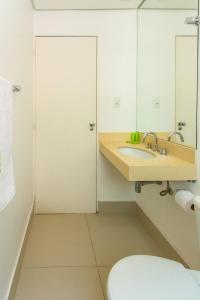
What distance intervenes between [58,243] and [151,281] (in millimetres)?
1556

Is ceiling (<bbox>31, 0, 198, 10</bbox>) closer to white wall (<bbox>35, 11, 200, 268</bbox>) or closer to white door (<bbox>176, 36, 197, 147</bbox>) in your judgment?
white wall (<bbox>35, 11, 200, 268</bbox>)

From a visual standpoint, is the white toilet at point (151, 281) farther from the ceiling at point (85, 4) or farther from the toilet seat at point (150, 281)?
the ceiling at point (85, 4)

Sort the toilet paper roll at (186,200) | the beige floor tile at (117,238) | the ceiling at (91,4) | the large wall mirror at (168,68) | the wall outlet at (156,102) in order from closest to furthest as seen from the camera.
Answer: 1. the toilet paper roll at (186,200)
2. the large wall mirror at (168,68)
3. the beige floor tile at (117,238)
4. the wall outlet at (156,102)
5. the ceiling at (91,4)

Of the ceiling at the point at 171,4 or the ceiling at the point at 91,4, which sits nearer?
the ceiling at the point at 171,4

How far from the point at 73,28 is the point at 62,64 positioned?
416mm

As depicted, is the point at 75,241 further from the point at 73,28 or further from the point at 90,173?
the point at 73,28

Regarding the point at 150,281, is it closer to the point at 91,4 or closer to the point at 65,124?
the point at 65,124

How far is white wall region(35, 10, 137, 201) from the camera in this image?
314cm

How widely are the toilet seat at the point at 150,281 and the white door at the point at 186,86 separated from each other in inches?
33.9

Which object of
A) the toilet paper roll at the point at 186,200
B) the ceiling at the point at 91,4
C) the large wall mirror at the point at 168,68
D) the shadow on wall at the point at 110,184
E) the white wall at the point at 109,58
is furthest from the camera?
the shadow on wall at the point at 110,184

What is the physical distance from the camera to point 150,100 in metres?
2.86

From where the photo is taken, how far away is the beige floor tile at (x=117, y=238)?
7.47ft

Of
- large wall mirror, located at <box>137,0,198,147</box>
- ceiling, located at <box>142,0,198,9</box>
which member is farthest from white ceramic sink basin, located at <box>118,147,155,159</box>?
ceiling, located at <box>142,0,198,9</box>

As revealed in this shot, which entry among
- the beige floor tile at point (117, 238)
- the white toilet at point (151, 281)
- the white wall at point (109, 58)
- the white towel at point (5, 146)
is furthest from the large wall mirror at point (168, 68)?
the white towel at point (5, 146)
